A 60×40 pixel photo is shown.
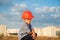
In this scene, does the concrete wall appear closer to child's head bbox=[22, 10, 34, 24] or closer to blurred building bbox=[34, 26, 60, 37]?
blurred building bbox=[34, 26, 60, 37]

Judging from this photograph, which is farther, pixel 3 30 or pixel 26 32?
pixel 3 30

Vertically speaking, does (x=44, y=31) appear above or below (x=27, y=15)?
below

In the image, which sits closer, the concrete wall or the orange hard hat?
the orange hard hat

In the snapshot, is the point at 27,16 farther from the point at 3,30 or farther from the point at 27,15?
the point at 3,30

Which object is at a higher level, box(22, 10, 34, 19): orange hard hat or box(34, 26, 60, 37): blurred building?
box(22, 10, 34, 19): orange hard hat

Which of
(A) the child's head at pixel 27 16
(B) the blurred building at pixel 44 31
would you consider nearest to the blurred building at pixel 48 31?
(B) the blurred building at pixel 44 31

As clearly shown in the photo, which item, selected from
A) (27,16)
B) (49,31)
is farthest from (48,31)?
(27,16)

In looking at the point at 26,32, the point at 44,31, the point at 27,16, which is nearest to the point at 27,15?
the point at 27,16

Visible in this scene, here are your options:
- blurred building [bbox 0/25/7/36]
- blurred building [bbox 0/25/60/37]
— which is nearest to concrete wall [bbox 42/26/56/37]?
blurred building [bbox 0/25/60/37]

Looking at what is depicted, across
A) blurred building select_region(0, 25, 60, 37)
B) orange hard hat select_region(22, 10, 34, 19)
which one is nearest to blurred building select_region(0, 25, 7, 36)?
blurred building select_region(0, 25, 60, 37)

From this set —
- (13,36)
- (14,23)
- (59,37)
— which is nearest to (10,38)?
(13,36)

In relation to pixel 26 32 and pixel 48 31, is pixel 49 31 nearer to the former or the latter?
pixel 48 31

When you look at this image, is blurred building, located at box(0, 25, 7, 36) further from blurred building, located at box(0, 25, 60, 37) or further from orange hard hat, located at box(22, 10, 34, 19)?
orange hard hat, located at box(22, 10, 34, 19)

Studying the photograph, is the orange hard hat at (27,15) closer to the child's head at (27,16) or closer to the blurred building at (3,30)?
the child's head at (27,16)
